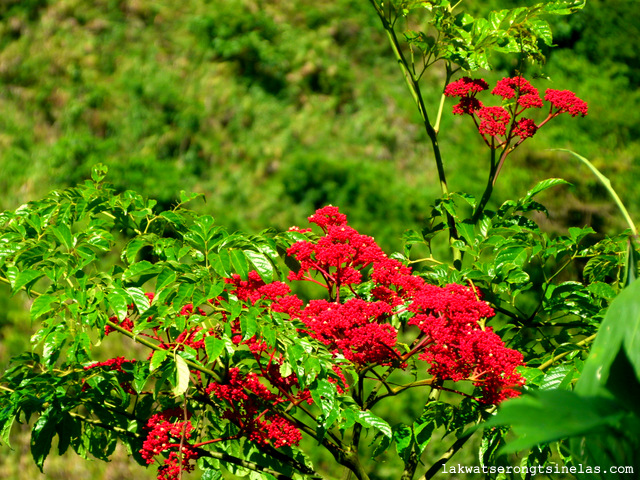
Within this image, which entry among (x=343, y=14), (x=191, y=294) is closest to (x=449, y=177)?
(x=343, y=14)

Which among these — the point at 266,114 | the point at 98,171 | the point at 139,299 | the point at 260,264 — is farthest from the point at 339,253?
the point at 266,114

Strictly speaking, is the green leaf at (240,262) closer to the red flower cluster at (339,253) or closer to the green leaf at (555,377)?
the red flower cluster at (339,253)

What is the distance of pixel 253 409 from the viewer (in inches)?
70.6

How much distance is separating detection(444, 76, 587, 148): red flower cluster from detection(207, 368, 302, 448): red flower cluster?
1045mm

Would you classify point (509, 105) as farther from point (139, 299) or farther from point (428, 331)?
point (139, 299)


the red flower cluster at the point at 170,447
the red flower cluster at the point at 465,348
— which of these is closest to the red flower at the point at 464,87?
the red flower cluster at the point at 465,348

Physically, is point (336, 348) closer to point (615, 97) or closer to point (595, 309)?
point (595, 309)

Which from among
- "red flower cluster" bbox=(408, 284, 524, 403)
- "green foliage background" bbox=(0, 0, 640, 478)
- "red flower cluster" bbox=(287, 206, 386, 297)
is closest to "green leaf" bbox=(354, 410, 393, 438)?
"red flower cluster" bbox=(408, 284, 524, 403)

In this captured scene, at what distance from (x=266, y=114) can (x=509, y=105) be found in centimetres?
499

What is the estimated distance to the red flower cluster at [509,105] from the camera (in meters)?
2.23

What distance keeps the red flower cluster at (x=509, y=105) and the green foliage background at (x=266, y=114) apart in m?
3.31

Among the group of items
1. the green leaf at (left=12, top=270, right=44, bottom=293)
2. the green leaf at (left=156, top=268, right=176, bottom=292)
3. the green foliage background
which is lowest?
the green foliage background

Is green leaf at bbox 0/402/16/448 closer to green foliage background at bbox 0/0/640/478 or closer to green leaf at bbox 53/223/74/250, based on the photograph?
green leaf at bbox 53/223/74/250

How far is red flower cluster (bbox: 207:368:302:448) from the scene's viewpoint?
1761 mm
